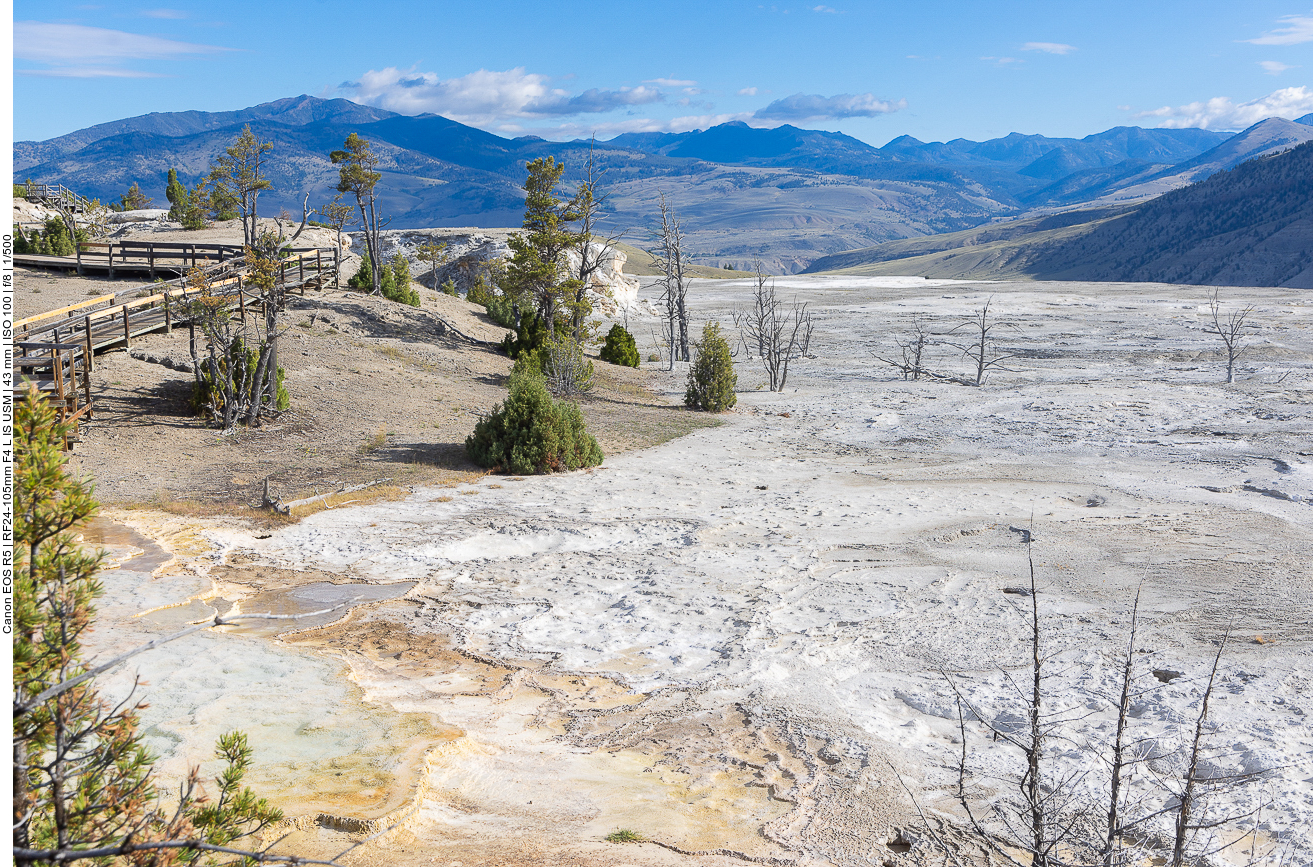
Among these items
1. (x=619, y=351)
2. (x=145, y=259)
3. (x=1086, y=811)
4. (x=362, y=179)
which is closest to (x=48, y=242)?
Answer: (x=145, y=259)

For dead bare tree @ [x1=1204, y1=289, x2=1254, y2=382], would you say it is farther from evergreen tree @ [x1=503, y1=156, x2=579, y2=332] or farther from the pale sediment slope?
evergreen tree @ [x1=503, y1=156, x2=579, y2=332]

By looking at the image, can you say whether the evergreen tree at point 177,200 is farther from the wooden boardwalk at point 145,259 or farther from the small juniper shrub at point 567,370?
the small juniper shrub at point 567,370

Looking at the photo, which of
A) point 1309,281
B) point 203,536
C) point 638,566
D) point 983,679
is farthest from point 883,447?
point 1309,281

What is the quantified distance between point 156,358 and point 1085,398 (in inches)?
905

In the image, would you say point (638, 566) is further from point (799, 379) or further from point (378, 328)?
point (799, 379)

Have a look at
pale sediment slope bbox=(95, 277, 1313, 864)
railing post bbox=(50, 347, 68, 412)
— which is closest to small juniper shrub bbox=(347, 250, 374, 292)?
railing post bbox=(50, 347, 68, 412)

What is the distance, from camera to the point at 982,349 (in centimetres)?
2820

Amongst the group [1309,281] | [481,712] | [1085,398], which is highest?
[1309,281]

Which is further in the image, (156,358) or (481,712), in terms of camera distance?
(156,358)

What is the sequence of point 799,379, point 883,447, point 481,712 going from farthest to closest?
point 799,379
point 883,447
point 481,712

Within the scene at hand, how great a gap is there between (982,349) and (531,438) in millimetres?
17610

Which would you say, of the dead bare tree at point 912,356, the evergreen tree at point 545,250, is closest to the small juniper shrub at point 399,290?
the evergreen tree at point 545,250

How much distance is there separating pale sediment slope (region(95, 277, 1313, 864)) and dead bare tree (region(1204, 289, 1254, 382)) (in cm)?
873

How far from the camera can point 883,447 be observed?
19.2 metres
